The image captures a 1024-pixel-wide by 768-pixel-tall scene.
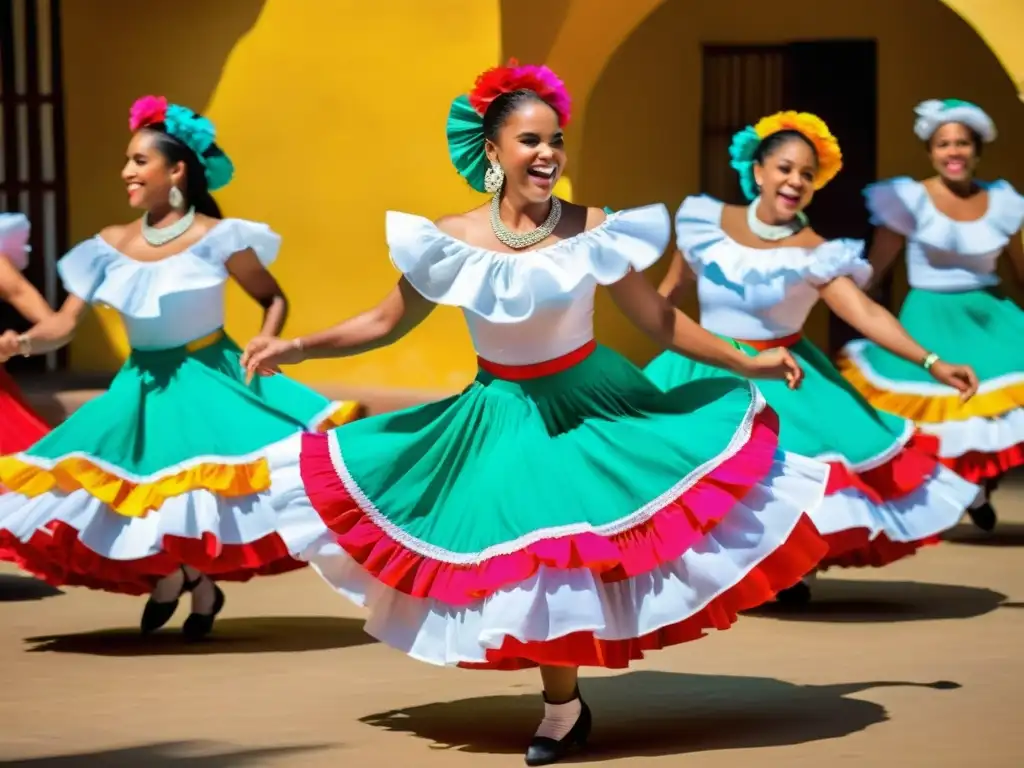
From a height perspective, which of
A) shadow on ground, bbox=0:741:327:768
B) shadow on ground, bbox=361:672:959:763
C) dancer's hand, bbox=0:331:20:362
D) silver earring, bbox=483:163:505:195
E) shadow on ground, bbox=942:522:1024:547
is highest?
silver earring, bbox=483:163:505:195

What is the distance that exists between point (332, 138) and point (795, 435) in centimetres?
521

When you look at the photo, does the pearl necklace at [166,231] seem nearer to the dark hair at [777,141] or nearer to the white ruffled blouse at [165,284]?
the white ruffled blouse at [165,284]

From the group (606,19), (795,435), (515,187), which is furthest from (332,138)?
(515,187)

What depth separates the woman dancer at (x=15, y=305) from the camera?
884 cm

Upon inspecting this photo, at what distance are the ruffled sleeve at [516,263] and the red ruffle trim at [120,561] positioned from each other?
1828 mm

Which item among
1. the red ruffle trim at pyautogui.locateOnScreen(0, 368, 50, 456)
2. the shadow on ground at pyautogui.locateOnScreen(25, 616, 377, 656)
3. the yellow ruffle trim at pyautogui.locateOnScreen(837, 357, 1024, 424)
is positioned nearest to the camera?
the shadow on ground at pyautogui.locateOnScreen(25, 616, 377, 656)

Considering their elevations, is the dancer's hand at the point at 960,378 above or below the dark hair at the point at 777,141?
below

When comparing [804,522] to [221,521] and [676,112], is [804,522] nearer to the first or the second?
[221,521]

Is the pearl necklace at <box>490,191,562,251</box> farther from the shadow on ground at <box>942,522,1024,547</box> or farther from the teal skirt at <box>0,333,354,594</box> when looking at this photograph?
the shadow on ground at <box>942,522,1024,547</box>

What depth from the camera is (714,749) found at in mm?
6121

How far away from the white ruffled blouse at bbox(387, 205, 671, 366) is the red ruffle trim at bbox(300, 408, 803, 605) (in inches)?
21.6

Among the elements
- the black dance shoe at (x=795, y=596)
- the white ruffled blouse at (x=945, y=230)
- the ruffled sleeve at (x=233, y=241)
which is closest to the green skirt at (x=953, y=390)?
the white ruffled blouse at (x=945, y=230)

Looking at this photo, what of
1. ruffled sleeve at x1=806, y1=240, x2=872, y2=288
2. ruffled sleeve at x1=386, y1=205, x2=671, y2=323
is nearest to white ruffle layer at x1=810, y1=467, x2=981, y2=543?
ruffled sleeve at x1=806, y1=240, x2=872, y2=288

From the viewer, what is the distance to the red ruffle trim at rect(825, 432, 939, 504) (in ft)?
26.9
